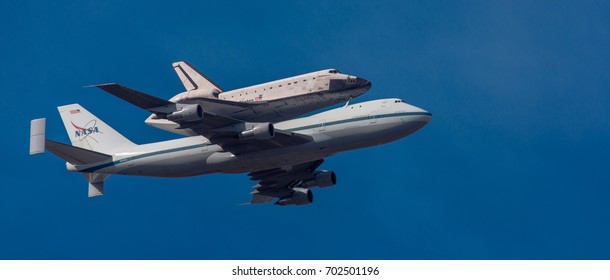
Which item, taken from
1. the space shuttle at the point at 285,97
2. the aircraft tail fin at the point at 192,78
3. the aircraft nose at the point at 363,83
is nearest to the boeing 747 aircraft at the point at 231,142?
the space shuttle at the point at 285,97

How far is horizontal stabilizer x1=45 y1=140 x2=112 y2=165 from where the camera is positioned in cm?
7094

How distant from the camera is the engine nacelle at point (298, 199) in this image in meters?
78.0

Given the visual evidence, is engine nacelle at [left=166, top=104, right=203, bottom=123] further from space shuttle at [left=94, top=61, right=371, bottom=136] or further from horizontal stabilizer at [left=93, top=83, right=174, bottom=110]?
space shuttle at [left=94, top=61, right=371, bottom=136]

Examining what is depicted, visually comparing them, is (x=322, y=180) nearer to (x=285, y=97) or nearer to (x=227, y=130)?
(x=285, y=97)

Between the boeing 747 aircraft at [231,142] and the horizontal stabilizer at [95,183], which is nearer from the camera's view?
the boeing 747 aircraft at [231,142]

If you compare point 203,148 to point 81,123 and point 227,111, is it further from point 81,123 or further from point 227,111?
point 81,123

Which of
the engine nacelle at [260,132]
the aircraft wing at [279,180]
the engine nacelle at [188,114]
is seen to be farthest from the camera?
the aircraft wing at [279,180]

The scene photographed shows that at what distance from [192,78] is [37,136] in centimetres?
1391

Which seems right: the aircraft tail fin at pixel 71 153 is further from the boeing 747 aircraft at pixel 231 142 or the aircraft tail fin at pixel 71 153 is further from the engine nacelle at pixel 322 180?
the engine nacelle at pixel 322 180

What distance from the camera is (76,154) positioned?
7212cm

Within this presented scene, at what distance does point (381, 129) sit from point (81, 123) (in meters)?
22.5

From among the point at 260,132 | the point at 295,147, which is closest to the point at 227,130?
the point at 260,132

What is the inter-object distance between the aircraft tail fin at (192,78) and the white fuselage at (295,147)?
516 centimetres

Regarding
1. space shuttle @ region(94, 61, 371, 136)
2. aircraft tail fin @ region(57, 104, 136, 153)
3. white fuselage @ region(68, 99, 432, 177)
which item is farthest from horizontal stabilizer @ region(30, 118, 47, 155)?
space shuttle @ region(94, 61, 371, 136)
